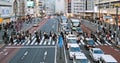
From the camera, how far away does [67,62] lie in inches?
1318

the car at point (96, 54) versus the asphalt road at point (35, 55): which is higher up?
the car at point (96, 54)

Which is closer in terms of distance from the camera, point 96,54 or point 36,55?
point 96,54

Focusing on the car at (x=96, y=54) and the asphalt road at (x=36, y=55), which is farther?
the asphalt road at (x=36, y=55)

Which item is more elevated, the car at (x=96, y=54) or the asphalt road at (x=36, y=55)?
the car at (x=96, y=54)

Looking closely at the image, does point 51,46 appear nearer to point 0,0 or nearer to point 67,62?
point 67,62

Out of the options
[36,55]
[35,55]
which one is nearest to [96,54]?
[36,55]

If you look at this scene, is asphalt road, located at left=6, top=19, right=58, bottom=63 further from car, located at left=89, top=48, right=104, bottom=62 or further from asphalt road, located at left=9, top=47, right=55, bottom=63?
car, located at left=89, top=48, right=104, bottom=62

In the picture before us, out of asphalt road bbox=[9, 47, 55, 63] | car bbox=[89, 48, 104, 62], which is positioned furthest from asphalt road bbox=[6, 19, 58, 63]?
car bbox=[89, 48, 104, 62]

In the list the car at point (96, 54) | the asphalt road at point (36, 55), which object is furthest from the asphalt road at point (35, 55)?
the car at point (96, 54)

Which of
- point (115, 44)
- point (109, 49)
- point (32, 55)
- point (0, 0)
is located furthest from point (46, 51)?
point (0, 0)

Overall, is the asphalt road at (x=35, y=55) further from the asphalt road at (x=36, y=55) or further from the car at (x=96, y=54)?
the car at (x=96, y=54)

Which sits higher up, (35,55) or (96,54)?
(96,54)

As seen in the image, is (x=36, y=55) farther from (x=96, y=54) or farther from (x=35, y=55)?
(x=96, y=54)

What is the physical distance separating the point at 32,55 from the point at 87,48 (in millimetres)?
8494
